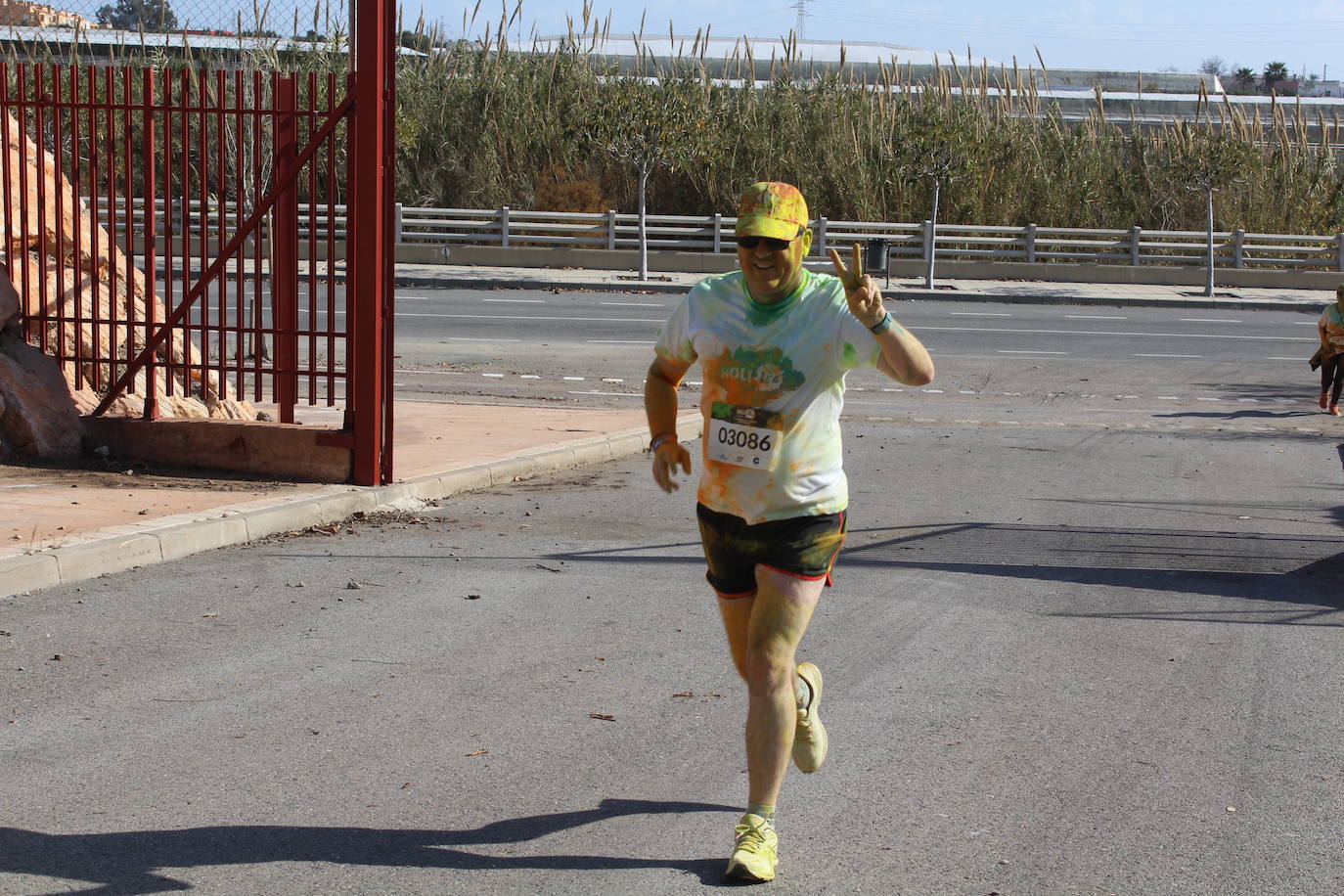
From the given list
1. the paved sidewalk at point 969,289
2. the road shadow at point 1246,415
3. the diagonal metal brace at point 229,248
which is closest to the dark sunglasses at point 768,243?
the diagonal metal brace at point 229,248

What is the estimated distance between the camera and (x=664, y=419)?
4410mm

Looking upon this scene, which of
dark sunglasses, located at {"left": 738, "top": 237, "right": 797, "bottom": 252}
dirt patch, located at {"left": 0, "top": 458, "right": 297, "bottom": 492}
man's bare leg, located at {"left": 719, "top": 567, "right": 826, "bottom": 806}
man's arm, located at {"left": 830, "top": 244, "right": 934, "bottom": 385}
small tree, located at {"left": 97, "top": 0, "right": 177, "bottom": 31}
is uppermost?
small tree, located at {"left": 97, "top": 0, "right": 177, "bottom": 31}

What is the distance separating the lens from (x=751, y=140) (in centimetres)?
3512

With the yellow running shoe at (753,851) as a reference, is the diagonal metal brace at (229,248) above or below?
above

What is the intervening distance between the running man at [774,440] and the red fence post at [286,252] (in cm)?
590

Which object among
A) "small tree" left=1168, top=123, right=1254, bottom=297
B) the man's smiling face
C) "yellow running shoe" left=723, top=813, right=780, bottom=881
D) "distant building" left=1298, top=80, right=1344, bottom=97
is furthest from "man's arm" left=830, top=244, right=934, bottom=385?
"distant building" left=1298, top=80, right=1344, bottom=97

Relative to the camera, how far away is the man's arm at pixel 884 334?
380 cm

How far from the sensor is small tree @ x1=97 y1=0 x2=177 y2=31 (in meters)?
10.6

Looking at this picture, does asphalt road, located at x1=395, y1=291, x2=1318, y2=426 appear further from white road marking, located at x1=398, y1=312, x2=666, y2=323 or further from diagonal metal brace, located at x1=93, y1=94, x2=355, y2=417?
diagonal metal brace, located at x1=93, y1=94, x2=355, y2=417

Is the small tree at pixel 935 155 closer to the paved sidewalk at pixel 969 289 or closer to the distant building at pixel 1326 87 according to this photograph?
the paved sidewalk at pixel 969 289

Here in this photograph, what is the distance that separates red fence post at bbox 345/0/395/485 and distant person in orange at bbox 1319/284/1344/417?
9373mm

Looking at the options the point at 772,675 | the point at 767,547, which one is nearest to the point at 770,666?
the point at 772,675

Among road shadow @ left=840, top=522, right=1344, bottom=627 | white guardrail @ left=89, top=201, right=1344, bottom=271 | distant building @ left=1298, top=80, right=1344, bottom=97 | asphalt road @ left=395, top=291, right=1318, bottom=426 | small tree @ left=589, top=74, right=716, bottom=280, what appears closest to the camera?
road shadow @ left=840, top=522, right=1344, bottom=627

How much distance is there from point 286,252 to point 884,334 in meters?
6.72
